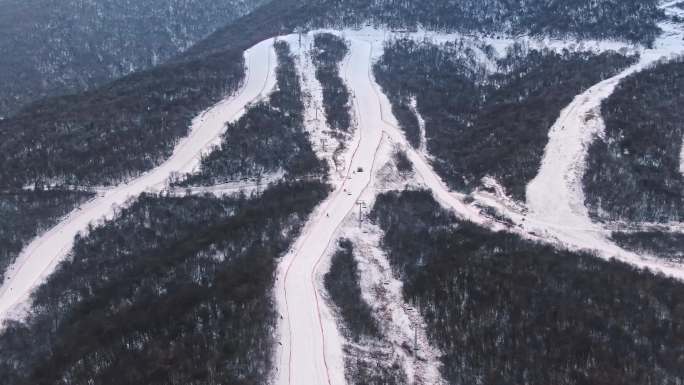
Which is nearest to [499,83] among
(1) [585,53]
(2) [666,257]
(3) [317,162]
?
(1) [585,53]

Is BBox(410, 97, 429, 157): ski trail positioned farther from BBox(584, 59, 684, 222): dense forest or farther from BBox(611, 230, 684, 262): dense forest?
BBox(611, 230, 684, 262): dense forest

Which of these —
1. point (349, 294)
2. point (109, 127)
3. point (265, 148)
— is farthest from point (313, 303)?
point (109, 127)

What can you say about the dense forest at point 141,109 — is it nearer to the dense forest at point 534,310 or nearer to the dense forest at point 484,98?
the dense forest at point 484,98

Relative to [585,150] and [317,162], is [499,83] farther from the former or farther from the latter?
[317,162]

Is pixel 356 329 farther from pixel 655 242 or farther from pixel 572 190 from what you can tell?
pixel 572 190

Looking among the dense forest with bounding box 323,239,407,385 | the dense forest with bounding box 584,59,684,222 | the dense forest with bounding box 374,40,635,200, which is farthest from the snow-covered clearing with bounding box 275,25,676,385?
the dense forest with bounding box 584,59,684,222

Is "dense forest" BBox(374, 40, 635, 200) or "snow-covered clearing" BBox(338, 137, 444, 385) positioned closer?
"snow-covered clearing" BBox(338, 137, 444, 385)
